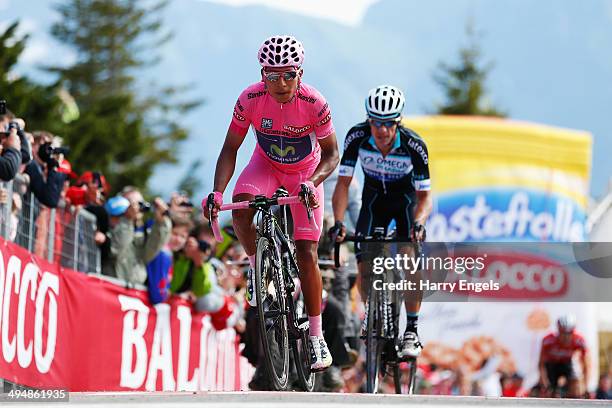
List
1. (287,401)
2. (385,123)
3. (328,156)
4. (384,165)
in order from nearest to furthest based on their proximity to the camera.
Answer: (287,401)
(328,156)
(385,123)
(384,165)

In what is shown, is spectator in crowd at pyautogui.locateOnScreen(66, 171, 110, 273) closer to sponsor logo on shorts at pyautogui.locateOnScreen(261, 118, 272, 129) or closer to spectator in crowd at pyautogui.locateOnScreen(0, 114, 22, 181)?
spectator in crowd at pyautogui.locateOnScreen(0, 114, 22, 181)

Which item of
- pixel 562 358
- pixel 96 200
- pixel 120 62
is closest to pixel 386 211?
pixel 96 200

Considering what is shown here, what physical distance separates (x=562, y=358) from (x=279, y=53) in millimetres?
12932

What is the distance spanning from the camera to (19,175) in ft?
38.3

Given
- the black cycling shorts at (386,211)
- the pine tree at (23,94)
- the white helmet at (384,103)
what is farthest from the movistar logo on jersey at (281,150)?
the pine tree at (23,94)

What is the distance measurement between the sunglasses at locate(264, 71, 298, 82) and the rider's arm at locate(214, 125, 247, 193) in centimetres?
59

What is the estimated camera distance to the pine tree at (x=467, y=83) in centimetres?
8550

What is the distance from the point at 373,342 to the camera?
38.0 ft

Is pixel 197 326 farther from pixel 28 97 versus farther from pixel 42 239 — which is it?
pixel 28 97

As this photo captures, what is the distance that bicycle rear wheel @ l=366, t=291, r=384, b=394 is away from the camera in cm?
1155

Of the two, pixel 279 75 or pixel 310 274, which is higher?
pixel 279 75

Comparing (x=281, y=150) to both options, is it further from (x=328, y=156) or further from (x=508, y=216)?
(x=508, y=216)

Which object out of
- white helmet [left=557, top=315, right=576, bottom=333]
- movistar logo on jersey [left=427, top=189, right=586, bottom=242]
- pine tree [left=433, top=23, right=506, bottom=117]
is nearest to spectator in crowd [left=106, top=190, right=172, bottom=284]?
white helmet [left=557, top=315, right=576, bottom=333]

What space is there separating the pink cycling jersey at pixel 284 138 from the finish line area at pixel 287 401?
5.41ft
